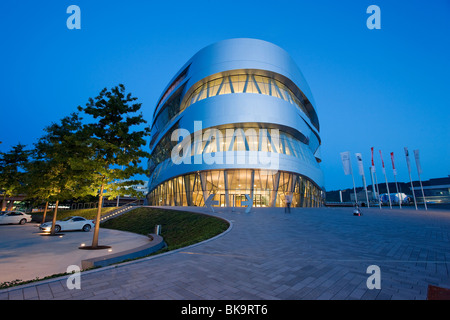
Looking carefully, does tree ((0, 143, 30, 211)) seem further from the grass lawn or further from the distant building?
the distant building

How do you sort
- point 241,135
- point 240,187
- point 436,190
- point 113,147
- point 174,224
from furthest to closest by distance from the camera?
point 436,190 < point 241,135 < point 240,187 < point 174,224 < point 113,147

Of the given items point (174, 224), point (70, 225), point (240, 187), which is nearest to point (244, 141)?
point (240, 187)

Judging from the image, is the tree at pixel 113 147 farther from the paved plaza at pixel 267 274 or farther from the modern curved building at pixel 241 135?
the modern curved building at pixel 241 135

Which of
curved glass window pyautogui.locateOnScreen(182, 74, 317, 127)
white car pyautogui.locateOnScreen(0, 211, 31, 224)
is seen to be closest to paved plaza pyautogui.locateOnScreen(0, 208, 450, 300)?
white car pyautogui.locateOnScreen(0, 211, 31, 224)

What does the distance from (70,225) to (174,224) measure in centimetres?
1009

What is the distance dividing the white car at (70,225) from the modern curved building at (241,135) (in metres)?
15.2

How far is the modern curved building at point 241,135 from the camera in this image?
32688 millimetres

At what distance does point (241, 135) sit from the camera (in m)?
33.6

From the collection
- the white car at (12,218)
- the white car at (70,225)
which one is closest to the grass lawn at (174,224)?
the white car at (70,225)

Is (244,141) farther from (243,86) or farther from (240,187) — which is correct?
(243,86)

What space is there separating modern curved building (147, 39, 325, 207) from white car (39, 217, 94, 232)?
49.9 ft

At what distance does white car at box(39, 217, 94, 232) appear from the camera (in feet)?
60.0
